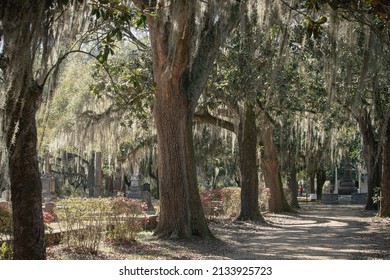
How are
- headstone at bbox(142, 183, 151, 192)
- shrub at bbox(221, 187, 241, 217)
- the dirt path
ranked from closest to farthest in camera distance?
the dirt path
shrub at bbox(221, 187, 241, 217)
headstone at bbox(142, 183, 151, 192)

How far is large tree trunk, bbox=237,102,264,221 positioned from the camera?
63.3 feet

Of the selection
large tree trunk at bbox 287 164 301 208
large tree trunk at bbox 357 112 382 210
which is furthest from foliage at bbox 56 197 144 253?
large tree trunk at bbox 287 164 301 208

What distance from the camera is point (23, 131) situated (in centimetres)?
647

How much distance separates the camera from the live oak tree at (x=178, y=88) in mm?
12555

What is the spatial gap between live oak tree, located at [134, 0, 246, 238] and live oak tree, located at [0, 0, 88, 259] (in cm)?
605

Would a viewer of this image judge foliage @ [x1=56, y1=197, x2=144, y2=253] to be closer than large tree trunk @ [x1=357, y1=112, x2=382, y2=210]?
Yes

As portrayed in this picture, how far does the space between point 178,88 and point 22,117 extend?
648cm

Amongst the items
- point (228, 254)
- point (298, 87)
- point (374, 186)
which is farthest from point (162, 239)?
point (374, 186)

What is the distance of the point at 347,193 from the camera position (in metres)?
39.3

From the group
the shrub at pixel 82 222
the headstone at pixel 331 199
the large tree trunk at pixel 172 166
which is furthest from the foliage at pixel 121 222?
the headstone at pixel 331 199

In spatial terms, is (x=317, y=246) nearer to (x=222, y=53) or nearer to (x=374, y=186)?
(x=222, y=53)

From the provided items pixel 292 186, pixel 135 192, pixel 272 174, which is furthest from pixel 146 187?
pixel 272 174

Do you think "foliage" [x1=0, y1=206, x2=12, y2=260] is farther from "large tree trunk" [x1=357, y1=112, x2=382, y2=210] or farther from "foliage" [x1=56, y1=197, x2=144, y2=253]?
"large tree trunk" [x1=357, y1=112, x2=382, y2=210]

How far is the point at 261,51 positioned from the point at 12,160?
11.3 m
